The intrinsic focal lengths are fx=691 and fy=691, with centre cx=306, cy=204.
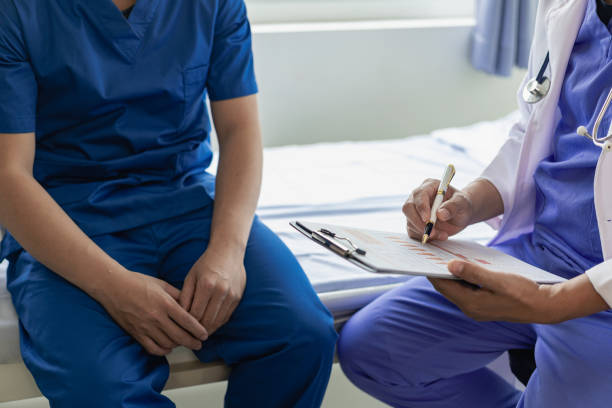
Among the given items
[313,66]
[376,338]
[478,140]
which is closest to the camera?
[376,338]

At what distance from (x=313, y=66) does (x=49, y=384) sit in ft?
5.79

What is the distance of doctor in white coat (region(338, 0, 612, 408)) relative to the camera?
3.41ft

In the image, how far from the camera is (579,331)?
3.60ft

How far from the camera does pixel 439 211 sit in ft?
3.99

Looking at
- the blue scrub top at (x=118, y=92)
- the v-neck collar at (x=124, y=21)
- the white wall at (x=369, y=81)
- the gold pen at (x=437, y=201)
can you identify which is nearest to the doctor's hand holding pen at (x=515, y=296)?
the gold pen at (x=437, y=201)

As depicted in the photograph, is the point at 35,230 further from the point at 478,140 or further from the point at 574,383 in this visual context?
the point at 478,140

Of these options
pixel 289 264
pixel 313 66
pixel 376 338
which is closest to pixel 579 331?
pixel 376 338

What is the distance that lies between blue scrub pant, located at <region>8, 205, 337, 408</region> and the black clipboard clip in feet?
0.52

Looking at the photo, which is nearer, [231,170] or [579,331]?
[579,331]

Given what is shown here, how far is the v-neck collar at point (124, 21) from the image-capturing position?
1231 mm

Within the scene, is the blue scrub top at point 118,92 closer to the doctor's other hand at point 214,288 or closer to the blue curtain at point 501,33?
the doctor's other hand at point 214,288

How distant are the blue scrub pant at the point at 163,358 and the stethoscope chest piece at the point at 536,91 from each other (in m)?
0.54

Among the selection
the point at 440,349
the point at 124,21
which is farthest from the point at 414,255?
the point at 124,21

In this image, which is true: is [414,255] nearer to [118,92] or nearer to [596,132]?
[596,132]
